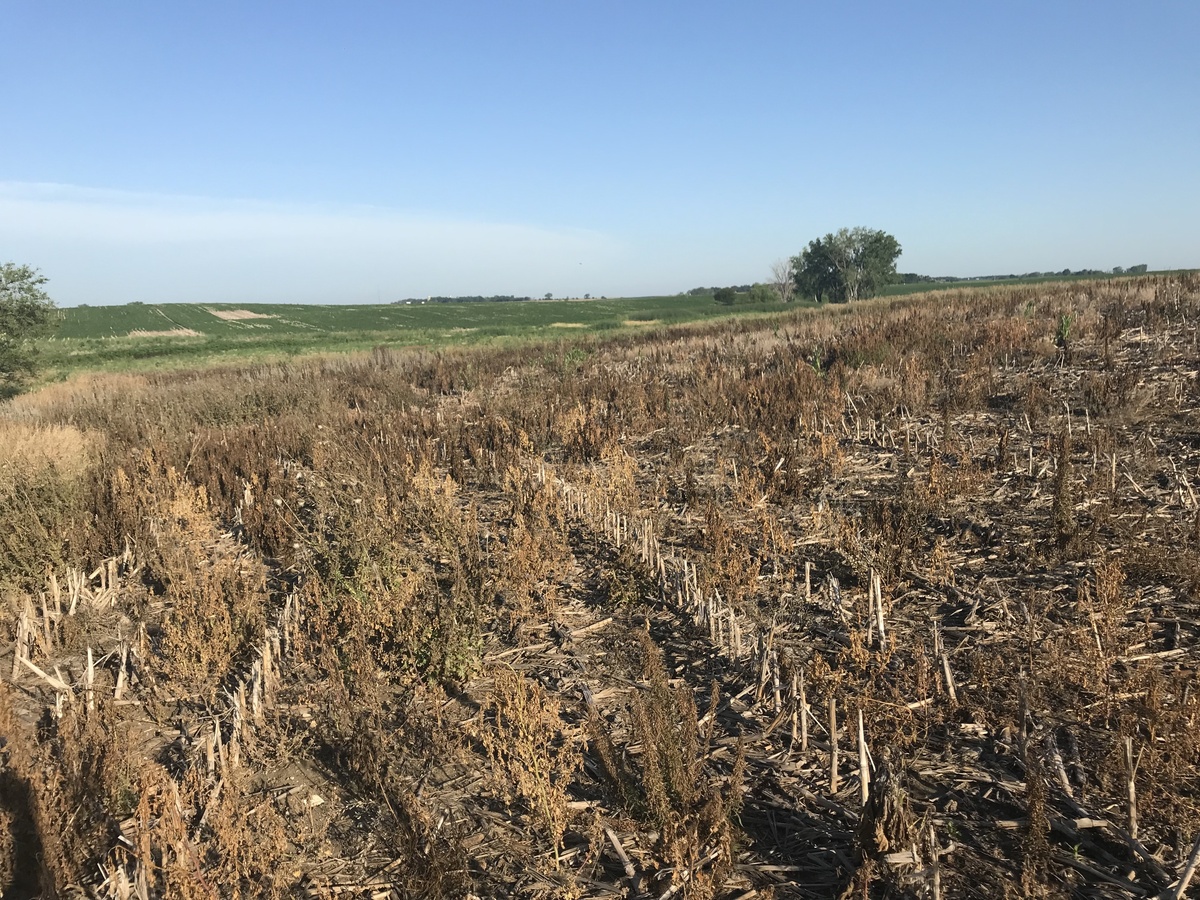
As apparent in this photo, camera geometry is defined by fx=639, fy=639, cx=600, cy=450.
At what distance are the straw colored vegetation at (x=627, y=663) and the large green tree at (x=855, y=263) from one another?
68426 millimetres

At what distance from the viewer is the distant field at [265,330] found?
38631mm

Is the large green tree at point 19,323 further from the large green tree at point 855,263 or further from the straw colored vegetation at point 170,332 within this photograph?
the large green tree at point 855,263

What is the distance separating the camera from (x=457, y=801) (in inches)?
123

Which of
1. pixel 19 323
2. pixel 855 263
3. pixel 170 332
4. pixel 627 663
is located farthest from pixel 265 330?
pixel 627 663

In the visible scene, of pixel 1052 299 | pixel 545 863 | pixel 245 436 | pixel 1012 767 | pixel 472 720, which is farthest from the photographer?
pixel 1052 299

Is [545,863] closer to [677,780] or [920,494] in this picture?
[677,780]

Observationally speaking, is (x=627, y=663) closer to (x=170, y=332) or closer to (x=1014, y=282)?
(x=1014, y=282)

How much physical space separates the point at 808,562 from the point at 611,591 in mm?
1524

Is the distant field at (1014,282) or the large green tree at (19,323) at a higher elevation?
the distant field at (1014,282)

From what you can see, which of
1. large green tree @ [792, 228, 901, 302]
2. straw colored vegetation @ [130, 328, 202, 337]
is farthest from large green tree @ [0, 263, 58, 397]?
large green tree @ [792, 228, 901, 302]

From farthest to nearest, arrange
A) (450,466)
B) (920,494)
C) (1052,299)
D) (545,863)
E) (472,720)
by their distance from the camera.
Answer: (1052,299)
(450,466)
(920,494)
(472,720)
(545,863)

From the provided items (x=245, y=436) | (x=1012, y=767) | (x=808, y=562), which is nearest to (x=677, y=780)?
(x=1012, y=767)

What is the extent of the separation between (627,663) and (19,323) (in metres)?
21.7

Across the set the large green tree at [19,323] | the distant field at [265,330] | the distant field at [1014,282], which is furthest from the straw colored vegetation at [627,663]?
the distant field at [1014,282]
